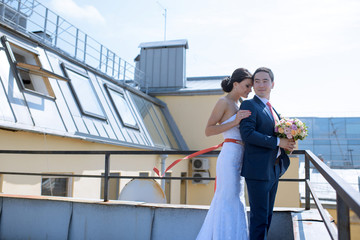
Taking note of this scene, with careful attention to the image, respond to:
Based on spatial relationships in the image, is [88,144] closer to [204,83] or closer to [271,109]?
[271,109]

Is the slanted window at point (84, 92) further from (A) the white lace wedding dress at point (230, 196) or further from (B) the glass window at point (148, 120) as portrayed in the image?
(A) the white lace wedding dress at point (230, 196)

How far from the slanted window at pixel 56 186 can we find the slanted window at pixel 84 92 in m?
1.92

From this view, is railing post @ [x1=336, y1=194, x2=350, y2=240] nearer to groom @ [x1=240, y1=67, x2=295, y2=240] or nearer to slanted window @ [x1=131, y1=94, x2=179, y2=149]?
groom @ [x1=240, y1=67, x2=295, y2=240]

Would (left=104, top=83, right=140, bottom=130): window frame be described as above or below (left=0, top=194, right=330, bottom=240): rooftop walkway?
above

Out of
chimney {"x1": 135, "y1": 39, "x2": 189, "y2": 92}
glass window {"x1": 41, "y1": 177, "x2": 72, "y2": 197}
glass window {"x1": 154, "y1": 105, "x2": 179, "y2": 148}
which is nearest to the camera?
glass window {"x1": 41, "y1": 177, "x2": 72, "y2": 197}

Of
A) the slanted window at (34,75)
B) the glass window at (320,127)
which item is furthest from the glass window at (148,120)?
the glass window at (320,127)

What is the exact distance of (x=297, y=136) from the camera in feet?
9.12

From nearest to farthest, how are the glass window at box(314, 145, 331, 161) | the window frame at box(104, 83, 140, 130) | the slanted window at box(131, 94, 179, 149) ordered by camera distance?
the window frame at box(104, 83, 140, 130)
the slanted window at box(131, 94, 179, 149)
the glass window at box(314, 145, 331, 161)

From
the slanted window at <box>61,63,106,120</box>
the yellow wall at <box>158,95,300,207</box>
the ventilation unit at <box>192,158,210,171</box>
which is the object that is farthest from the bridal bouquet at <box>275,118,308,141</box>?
the yellow wall at <box>158,95,300,207</box>

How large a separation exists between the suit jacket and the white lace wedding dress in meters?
0.20

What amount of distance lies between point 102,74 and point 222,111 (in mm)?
9261

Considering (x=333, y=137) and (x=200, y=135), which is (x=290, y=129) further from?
(x=333, y=137)

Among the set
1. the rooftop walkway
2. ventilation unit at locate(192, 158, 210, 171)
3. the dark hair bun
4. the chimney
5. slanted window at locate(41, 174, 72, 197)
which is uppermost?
the chimney

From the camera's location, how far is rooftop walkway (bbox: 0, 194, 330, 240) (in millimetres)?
3785
